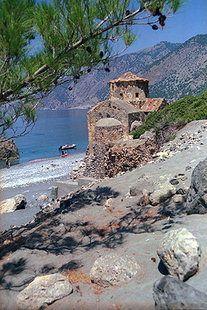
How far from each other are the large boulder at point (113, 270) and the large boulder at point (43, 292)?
0.43 metres

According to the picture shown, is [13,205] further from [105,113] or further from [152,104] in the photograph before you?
[152,104]

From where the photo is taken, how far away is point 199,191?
22.7 feet

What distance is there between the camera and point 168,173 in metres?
10.9

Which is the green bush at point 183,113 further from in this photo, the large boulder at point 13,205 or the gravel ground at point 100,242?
the gravel ground at point 100,242

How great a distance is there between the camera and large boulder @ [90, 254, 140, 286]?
585 cm

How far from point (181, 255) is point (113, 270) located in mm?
1109

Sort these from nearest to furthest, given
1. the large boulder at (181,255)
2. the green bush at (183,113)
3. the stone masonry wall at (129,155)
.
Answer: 1. the large boulder at (181,255)
2. the stone masonry wall at (129,155)
3. the green bush at (183,113)

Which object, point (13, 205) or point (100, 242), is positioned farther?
point (13, 205)

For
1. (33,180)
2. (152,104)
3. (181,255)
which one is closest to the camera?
(181,255)

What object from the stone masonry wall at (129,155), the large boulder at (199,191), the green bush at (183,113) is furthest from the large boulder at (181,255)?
the green bush at (183,113)

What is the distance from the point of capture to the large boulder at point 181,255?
5.19 meters

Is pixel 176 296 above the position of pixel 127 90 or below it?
above

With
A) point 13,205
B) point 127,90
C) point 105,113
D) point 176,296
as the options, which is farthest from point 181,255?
point 127,90

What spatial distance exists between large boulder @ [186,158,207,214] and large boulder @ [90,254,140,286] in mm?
1611
